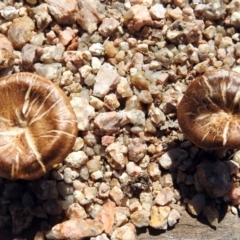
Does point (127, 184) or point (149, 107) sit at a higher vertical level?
point (149, 107)

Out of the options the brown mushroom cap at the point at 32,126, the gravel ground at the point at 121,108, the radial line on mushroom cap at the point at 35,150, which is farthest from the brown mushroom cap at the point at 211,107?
the radial line on mushroom cap at the point at 35,150

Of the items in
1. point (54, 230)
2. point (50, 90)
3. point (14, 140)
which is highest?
point (50, 90)

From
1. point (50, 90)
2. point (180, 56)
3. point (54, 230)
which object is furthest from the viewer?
point (180, 56)

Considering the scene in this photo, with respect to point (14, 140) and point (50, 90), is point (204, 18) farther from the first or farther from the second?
point (14, 140)

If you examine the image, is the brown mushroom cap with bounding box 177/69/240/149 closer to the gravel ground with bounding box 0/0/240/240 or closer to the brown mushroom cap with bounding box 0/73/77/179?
the gravel ground with bounding box 0/0/240/240

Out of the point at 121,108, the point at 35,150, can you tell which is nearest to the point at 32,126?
the point at 35,150

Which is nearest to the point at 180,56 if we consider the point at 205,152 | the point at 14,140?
the point at 205,152

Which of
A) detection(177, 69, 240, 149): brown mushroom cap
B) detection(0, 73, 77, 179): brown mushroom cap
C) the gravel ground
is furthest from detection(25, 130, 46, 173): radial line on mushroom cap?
detection(177, 69, 240, 149): brown mushroom cap
